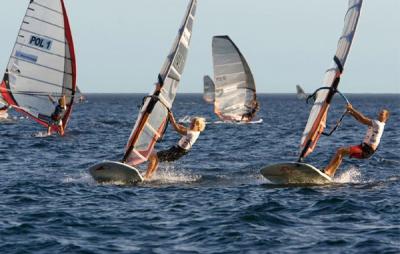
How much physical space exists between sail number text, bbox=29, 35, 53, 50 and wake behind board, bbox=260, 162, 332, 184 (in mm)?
14418

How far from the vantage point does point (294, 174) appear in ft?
58.9

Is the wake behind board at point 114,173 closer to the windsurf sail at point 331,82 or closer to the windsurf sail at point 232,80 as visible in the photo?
the windsurf sail at point 331,82

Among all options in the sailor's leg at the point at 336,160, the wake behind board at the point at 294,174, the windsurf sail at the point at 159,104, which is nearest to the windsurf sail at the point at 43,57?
the windsurf sail at the point at 159,104

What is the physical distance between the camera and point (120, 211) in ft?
48.5

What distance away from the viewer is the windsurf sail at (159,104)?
61.0 ft

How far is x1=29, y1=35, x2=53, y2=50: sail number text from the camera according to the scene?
2995 centimetres

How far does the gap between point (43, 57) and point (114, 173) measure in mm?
13094

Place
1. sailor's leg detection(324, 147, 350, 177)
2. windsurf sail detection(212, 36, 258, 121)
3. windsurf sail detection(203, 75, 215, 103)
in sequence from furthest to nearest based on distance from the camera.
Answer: windsurf sail detection(203, 75, 215, 103)
windsurf sail detection(212, 36, 258, 121)
sailor's leg detection(324, 147, 350, 177)

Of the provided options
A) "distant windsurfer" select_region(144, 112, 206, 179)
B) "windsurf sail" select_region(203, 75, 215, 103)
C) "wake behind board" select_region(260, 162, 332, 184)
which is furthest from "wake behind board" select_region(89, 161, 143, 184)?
"windsurf sail" select_region(203, 75, 215, 103)

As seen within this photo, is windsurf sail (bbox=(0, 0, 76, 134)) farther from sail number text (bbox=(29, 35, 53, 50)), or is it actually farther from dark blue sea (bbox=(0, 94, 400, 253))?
dark blue sea (bbox=(0, 94, 400, 253))

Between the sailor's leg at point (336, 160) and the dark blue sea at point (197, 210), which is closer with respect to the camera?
the dark blue sea at point (197, 210)

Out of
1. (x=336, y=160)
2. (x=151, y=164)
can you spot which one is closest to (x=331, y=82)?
(x=336, y=160)

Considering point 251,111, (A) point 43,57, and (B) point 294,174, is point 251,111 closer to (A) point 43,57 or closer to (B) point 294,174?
(A) point 43,57

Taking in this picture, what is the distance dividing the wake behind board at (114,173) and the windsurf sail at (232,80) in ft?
93.9
